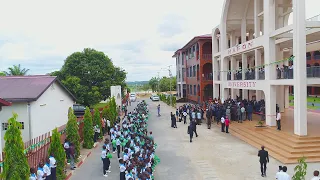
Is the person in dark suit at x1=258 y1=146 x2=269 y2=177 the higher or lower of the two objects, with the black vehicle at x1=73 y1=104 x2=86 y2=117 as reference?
lower

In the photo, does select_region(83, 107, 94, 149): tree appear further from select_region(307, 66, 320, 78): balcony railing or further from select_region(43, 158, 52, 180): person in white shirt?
select_region(307, 66, 320, 78): balcony railing

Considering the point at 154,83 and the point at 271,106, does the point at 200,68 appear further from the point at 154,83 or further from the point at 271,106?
the point at 154,83

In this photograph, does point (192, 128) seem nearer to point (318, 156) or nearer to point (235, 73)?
point (318, 156)

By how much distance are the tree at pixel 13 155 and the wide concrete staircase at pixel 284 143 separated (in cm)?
1063

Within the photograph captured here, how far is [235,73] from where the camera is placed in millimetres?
27172

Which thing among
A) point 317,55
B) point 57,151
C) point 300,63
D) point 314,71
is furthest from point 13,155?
point 317,55

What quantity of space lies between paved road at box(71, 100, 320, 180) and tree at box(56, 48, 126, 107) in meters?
13.6

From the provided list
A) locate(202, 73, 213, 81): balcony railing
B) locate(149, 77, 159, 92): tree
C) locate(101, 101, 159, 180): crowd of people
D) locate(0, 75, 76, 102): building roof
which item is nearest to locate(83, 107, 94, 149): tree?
locate(101, 101, 159, 180): crowd of people

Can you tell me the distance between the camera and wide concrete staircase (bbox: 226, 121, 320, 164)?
13.4 meters

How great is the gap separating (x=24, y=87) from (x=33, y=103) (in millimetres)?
1559

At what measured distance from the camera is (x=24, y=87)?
670 inches

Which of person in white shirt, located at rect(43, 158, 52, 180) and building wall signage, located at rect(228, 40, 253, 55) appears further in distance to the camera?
building wall signage, located at rect(228, 40, 253, 55)

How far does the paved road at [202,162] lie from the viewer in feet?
38.9

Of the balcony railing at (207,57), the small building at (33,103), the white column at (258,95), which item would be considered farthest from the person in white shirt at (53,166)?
the balcony railing at (207,57)
